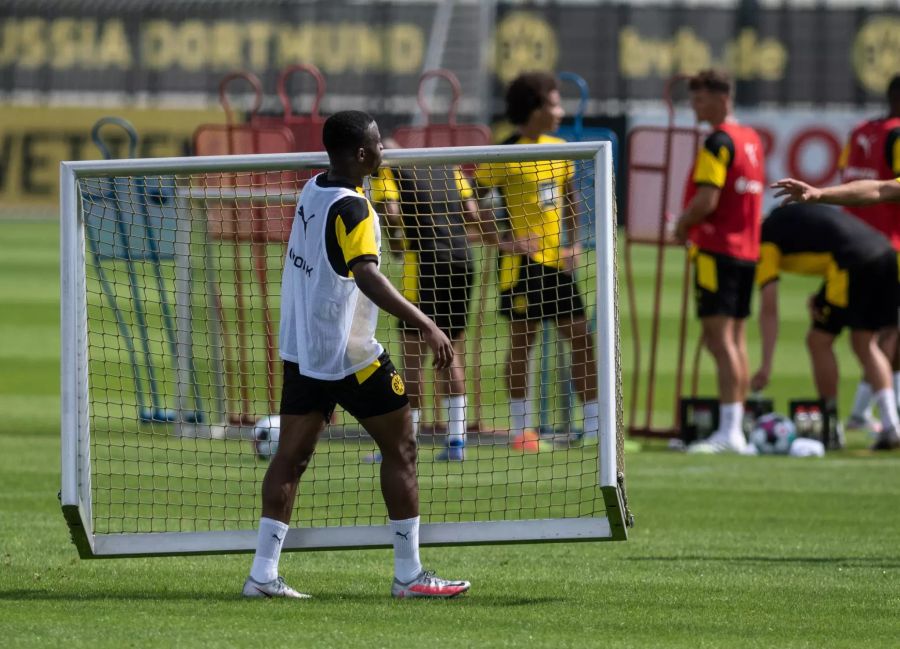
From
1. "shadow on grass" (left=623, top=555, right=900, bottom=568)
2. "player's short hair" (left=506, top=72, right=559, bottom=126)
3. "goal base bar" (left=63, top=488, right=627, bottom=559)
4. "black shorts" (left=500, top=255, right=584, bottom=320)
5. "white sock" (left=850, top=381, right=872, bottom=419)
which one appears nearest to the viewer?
"goal base bar" (left=63, top=488, right=627, bottom=559)

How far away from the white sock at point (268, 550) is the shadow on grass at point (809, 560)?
5.43 ft

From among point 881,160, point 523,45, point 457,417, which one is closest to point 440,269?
point 457,417

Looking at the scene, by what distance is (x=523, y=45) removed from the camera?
1298 inches

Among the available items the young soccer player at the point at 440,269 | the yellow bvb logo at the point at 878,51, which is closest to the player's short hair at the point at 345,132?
the young soccer player at the point at 440,269

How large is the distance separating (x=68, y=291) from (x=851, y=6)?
28429mm

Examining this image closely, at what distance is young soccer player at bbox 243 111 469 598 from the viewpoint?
5445 millimetres

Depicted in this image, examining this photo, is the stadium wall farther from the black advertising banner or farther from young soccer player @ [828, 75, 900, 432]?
young soccer player @ [828, 75, 900, 432]

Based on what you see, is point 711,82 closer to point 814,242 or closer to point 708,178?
point 708,178

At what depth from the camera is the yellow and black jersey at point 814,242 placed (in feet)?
36.4

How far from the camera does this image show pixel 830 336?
1130 centimetres

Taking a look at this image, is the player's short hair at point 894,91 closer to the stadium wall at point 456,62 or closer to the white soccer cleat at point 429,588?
the white soccer cleat at point 429,588

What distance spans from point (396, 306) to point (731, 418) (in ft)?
19.2

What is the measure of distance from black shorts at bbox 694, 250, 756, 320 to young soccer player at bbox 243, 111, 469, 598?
5178 mm

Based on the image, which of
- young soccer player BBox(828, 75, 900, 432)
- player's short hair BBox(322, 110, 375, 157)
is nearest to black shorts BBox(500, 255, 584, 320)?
young soccer player BBox(828, 75, 900, 432)
